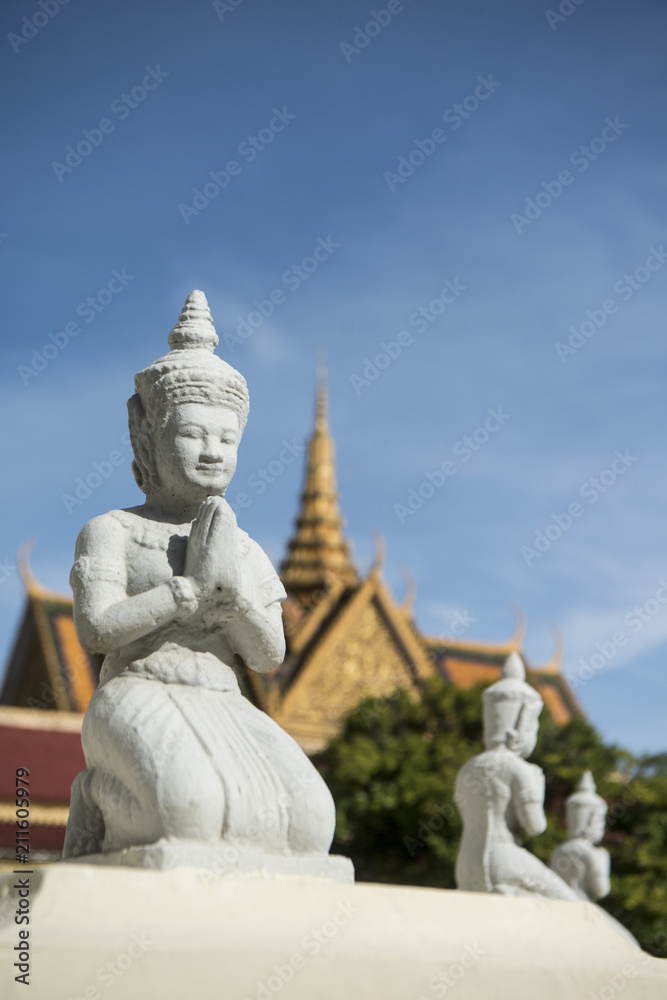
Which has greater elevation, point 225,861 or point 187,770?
point 187,770

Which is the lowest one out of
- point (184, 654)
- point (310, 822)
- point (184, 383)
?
point (310, 822)

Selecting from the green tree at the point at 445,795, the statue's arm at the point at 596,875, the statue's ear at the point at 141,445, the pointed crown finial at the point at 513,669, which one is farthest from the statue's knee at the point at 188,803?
the green tree at the point at 445,795

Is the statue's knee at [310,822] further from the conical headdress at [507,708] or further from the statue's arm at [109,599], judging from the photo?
the conical headdress at [507,708]

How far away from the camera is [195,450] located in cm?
451

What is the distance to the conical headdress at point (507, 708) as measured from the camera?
795 centimetres

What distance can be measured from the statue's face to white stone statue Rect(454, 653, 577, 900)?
368cm

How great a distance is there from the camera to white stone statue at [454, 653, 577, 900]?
7297 millimetres

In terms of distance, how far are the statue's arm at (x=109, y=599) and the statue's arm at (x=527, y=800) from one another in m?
3.88

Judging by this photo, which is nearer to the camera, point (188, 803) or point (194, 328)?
point (188, 803)

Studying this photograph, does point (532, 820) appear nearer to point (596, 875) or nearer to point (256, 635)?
point (596, 875)

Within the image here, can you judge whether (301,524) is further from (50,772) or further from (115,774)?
(115,774)

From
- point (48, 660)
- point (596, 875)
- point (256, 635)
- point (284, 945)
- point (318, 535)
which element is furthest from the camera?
point (318, 535)

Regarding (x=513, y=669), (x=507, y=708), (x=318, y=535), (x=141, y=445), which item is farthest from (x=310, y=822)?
(x=318, y=535)

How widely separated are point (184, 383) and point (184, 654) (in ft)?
3.06
